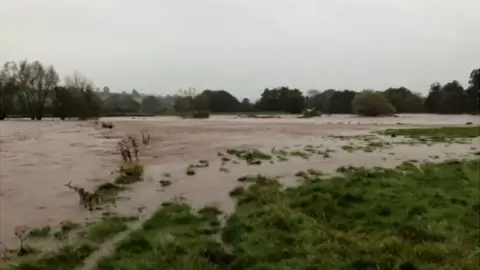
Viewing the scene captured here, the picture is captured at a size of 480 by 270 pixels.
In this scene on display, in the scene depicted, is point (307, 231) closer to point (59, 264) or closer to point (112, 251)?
point (112, 251)

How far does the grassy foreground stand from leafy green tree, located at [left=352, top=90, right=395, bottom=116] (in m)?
74.8

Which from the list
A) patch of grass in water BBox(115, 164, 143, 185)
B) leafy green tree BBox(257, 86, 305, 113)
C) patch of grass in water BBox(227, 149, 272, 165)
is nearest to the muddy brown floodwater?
patch of grass in water BBox(115, 164, 143, 185)

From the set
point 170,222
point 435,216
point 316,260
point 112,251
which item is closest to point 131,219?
point 170,222

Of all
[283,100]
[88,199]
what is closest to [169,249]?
[88,199]

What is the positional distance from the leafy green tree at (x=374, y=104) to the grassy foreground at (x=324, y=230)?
245ft

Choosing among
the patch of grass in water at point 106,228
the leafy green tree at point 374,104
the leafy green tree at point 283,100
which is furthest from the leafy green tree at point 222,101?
the patch of grass in water at point 106,228

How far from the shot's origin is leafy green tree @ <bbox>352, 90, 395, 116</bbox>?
8488cm

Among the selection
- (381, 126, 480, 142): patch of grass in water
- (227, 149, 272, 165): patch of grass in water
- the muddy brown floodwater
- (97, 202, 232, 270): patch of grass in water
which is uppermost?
(97, 202, 232, 270): patch of grass in water

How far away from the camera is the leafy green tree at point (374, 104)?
3342 inches

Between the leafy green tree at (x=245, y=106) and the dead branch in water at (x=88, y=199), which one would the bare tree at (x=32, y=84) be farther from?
the dead branch in water at (x=88, y=199)

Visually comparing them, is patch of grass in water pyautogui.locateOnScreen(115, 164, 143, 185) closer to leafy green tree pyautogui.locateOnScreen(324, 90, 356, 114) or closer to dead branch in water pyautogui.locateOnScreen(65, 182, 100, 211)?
dead branch in water pyautogui.locateOnScreen(65, 182, 100, 211)

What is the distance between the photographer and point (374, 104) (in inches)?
3337

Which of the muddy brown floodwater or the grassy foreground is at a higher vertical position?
the grassy foreground

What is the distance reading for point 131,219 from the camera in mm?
9406
